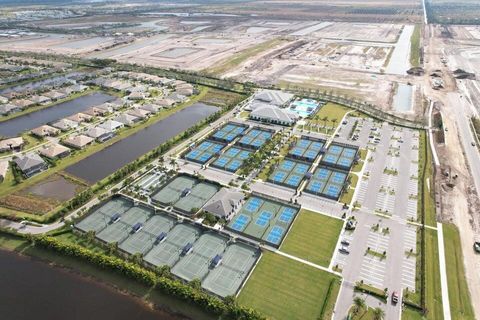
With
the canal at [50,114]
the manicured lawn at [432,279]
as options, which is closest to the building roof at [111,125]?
the canal at [50,114]

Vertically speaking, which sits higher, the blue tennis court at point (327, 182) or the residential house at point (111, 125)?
the residential house at point (111, 125)

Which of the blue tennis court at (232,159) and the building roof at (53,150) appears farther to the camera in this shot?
the building roof at (53,150)

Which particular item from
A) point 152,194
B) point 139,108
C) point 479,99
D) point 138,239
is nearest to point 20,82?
point 139,108

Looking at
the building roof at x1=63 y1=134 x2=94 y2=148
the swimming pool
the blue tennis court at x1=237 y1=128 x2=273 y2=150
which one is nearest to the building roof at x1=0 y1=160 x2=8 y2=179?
the building roof at x1=63 y1=134 x2=94 y2=148

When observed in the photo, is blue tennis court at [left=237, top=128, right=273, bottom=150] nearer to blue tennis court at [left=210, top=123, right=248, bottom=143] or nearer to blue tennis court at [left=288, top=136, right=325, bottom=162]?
blue tennis court at [left=210, top=123, right=248, bottom=143]

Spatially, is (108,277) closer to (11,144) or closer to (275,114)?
(11,144)

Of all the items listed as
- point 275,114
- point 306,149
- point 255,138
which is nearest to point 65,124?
point 255,138

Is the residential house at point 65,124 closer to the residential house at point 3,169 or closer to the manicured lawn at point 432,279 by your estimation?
the residential house at point 3,169

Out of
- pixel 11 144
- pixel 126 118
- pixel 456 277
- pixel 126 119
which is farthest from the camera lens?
pixel 126 118
